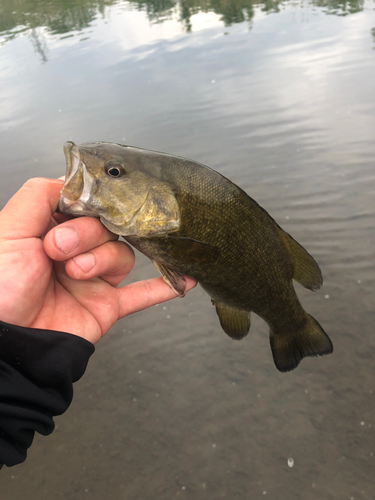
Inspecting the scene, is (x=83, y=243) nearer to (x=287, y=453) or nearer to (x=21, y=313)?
(x=21, y=313)

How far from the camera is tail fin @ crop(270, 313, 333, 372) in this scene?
2477 mm

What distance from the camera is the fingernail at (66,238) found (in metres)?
1.69

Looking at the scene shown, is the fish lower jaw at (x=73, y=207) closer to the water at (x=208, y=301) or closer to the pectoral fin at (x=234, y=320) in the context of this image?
the pectoral fin at (x=234, y=320)

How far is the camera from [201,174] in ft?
6.35

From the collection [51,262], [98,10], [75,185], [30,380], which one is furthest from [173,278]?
[98,10]

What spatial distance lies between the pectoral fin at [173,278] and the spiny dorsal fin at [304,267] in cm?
65

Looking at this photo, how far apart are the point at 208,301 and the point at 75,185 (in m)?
2.64

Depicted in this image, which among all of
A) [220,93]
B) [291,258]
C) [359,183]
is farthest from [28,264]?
[220,93]

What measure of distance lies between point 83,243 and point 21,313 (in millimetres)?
449

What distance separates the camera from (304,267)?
2283mm

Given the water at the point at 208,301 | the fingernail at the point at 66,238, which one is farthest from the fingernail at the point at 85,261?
the water at the point at 208,301

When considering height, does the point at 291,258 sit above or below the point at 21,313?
below

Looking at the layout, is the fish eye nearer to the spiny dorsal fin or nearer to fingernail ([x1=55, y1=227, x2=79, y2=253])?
fingernail ([x1=55, y1=227, x2=79, y2=253])

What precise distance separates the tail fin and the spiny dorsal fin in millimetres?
302
